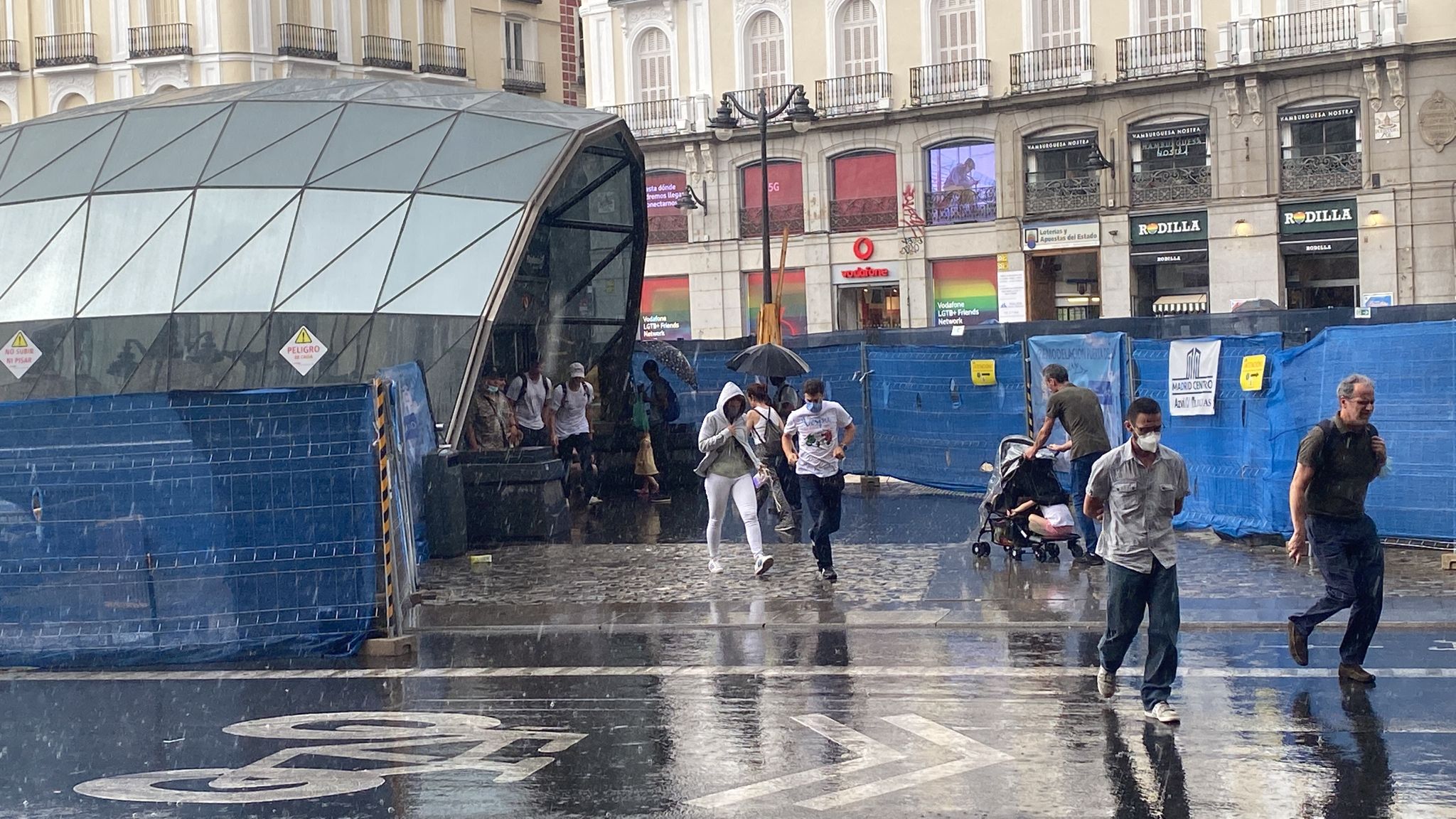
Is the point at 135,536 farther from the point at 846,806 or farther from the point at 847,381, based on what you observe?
the point at 847,381

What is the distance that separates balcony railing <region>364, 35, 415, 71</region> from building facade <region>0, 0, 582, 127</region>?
4cm

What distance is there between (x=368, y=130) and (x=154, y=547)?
10.2 meters

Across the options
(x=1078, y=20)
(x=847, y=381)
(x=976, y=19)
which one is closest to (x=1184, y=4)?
(x=1078, y=20)

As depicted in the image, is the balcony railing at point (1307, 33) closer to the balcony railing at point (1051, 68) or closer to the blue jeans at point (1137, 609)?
the balcony railing at point (1051, 68)

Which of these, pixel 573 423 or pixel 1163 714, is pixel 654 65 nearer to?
pixel 573 423

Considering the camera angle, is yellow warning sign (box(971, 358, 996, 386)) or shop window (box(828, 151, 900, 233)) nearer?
yellow warning sign (box(971, 358, 996, 386))

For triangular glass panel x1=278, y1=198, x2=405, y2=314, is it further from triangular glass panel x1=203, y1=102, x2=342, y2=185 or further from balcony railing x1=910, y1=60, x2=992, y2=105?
balcony railing x1=910, y1=60, x2=992, y2=105

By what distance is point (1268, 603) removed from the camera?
10.1 metres

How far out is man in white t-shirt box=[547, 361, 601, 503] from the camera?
17.7 metres

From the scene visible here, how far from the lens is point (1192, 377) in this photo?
1392 centimetres

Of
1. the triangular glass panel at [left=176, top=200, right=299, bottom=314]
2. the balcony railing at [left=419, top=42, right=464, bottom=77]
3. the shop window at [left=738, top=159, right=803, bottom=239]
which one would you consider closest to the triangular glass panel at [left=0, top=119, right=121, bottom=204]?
the triangular glass panel at [left=176, top=200, right=299, bottom=314]

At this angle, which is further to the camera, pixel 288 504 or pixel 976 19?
pixel 976 19

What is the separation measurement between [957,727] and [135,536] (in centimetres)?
548

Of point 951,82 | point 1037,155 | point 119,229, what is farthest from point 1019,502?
point 951,82
